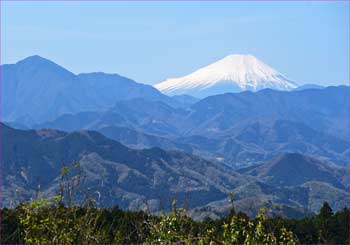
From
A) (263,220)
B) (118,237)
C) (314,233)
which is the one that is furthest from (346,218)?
(118,237)

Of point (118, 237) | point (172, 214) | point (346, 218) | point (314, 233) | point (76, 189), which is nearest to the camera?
point (76, 189)

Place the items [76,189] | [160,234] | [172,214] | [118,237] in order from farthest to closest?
[172,214] → [118,237] → [160,234] → [76,189]

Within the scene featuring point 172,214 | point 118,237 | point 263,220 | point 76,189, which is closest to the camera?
point 76,189

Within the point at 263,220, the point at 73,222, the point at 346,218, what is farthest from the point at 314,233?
the point at 73,222

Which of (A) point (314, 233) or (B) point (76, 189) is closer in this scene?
(B) point (76, 189)

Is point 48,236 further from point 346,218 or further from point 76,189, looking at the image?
point 346,218

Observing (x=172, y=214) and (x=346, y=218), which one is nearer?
(x=172, y=214)

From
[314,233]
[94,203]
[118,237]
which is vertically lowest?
[314,233]

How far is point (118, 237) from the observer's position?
1117 cm

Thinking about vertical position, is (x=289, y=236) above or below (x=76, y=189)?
below

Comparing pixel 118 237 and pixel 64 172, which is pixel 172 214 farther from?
pixel 64 172

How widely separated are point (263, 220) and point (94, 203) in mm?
5139

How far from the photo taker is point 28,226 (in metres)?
10.3

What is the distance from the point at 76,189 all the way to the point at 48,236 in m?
1.59
